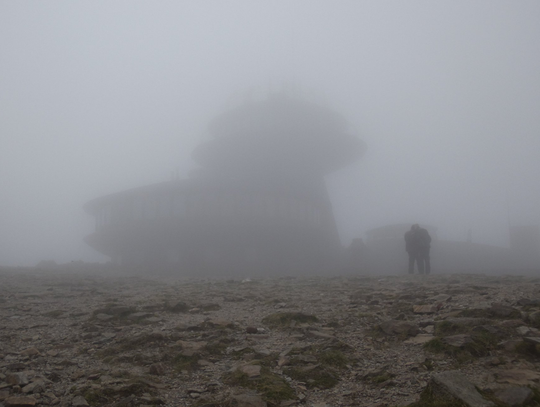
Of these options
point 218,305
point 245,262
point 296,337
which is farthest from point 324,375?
point 245,262

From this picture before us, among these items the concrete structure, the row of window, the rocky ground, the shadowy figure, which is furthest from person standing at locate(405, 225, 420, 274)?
the row of window

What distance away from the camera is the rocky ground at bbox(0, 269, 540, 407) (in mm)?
3637

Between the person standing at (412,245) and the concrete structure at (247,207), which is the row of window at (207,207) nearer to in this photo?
the concrete structure at (247,207)

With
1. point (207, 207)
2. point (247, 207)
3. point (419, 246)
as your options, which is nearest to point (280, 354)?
point (419, 246)

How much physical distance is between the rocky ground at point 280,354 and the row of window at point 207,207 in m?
25.7

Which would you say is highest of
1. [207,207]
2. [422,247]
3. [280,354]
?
[207,207]

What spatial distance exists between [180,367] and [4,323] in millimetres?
3847

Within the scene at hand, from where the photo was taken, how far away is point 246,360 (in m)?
4.76

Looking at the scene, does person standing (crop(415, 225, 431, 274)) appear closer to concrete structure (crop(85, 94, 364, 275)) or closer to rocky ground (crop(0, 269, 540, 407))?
rocky ground (crop(0, 269, 540, 407))

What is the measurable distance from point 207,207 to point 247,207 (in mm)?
3387

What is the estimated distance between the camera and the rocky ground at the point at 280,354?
3637 millimetres

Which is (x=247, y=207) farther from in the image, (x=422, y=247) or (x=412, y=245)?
→ (x=422, y=247)

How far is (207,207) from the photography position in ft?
109

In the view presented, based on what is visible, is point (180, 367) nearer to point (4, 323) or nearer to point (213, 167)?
point (4, 323)
